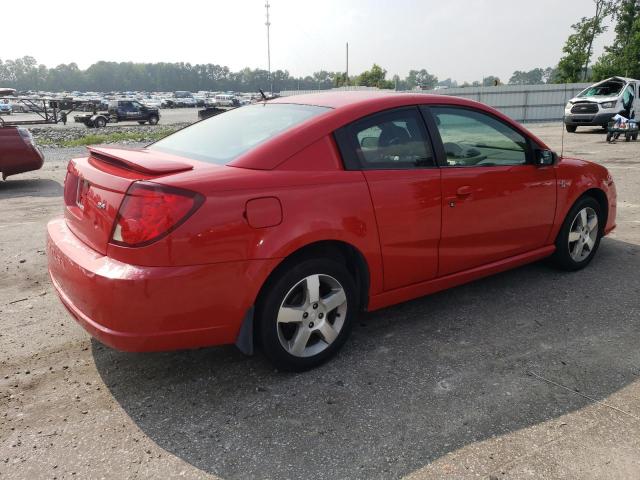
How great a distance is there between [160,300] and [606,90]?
2303cm

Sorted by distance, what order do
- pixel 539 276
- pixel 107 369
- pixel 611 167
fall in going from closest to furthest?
pixel 107 369 → pixel 539 276 → pixel 611 167

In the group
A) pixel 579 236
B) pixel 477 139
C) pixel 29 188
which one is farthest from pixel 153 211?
pixel 29 188

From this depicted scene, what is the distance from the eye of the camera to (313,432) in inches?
102

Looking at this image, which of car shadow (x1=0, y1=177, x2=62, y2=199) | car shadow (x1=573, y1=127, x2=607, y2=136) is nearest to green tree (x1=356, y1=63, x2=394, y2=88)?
car shadow (x1=573, y1=127, x2=607, y2=136)

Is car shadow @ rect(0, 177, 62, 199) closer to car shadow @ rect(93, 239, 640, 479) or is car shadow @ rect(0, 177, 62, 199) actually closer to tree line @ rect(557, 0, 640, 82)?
car shadow @ rect(93, 239, 640, 479)

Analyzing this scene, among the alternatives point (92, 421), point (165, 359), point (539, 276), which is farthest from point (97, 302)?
point (539, 276)

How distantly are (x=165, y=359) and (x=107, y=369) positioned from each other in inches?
13.4

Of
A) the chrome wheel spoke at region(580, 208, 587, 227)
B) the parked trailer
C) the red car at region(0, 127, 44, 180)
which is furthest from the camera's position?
the parked trailer

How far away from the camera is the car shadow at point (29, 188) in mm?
9250

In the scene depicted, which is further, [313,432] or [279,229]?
[279,229]

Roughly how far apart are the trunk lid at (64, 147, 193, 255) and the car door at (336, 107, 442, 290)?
1079 millimetres

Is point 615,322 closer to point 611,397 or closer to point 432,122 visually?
point 611,397

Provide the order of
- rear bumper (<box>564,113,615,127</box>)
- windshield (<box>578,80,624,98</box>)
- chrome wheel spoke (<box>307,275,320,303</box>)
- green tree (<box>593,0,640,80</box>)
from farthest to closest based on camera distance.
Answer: green tree (<box>593,0,640,80</box>), windshield (<box>578,80,624,98</box>), rear bumper (<box>564,113,615,127</box>), chrome wheel spoke (<box>307,275,320,303</box>)

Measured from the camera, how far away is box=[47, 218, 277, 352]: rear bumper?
2.55 metres
